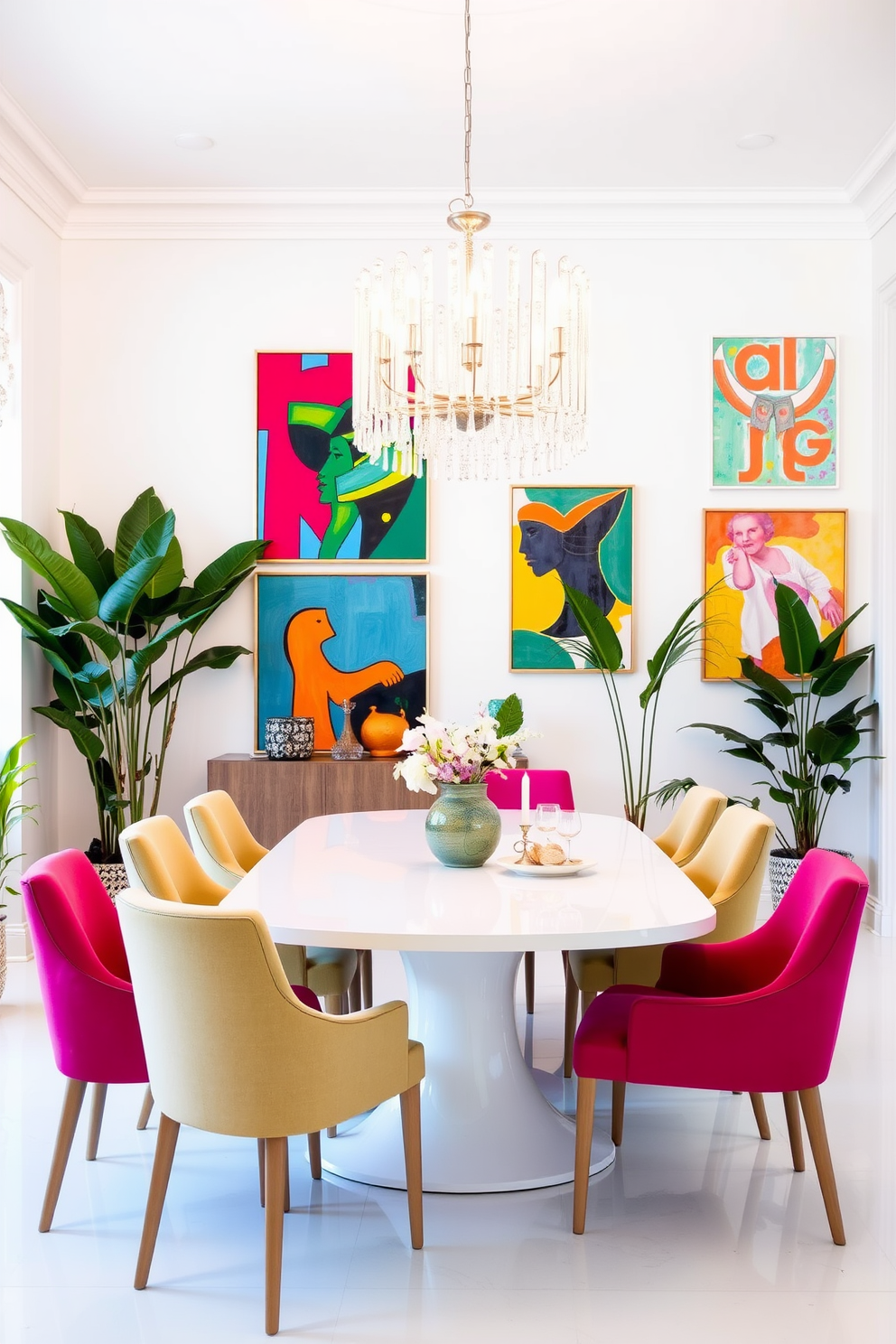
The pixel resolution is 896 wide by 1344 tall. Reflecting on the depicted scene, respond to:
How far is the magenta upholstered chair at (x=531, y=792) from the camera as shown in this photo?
399 cm

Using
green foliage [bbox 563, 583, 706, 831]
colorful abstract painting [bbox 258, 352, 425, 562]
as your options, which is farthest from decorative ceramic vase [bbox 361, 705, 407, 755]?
green foliage [bbox 563, 583, 706, 831]

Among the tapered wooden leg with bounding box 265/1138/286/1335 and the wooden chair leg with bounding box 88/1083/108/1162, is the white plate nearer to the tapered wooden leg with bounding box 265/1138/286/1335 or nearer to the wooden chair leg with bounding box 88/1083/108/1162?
the tapered wooden leg with bounding box 265/1138/286/1335

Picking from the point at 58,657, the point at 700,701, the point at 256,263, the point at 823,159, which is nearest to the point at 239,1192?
the point at 58,657

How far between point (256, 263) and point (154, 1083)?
14.0 feet

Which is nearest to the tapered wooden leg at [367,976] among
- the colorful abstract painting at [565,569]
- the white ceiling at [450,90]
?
the colorful abstract painting at [565,569]

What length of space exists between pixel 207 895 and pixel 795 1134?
166 cm

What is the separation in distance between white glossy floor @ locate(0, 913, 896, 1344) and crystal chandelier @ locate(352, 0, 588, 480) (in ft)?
6.60

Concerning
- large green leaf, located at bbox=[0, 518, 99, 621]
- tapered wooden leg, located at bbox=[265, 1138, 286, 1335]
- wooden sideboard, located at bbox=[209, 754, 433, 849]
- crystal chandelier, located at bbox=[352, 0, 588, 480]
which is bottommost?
tapered wooden leg, located at bbox=[265, 1138, 286, 1335]

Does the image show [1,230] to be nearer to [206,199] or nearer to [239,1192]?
[206,199]

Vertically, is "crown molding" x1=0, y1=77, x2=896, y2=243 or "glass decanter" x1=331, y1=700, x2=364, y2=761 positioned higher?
"crown molding" x1=0, y1=77, x2=896, y2=243

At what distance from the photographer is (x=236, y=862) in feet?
11.4

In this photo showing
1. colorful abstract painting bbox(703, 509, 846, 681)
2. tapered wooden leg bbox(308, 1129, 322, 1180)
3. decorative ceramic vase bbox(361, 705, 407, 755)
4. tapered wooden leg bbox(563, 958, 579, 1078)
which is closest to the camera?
tapered wooden leg bbox(308, 1129, 322, 1180)

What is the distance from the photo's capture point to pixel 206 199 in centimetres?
531

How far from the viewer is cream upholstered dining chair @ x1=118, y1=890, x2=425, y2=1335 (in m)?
2.03
